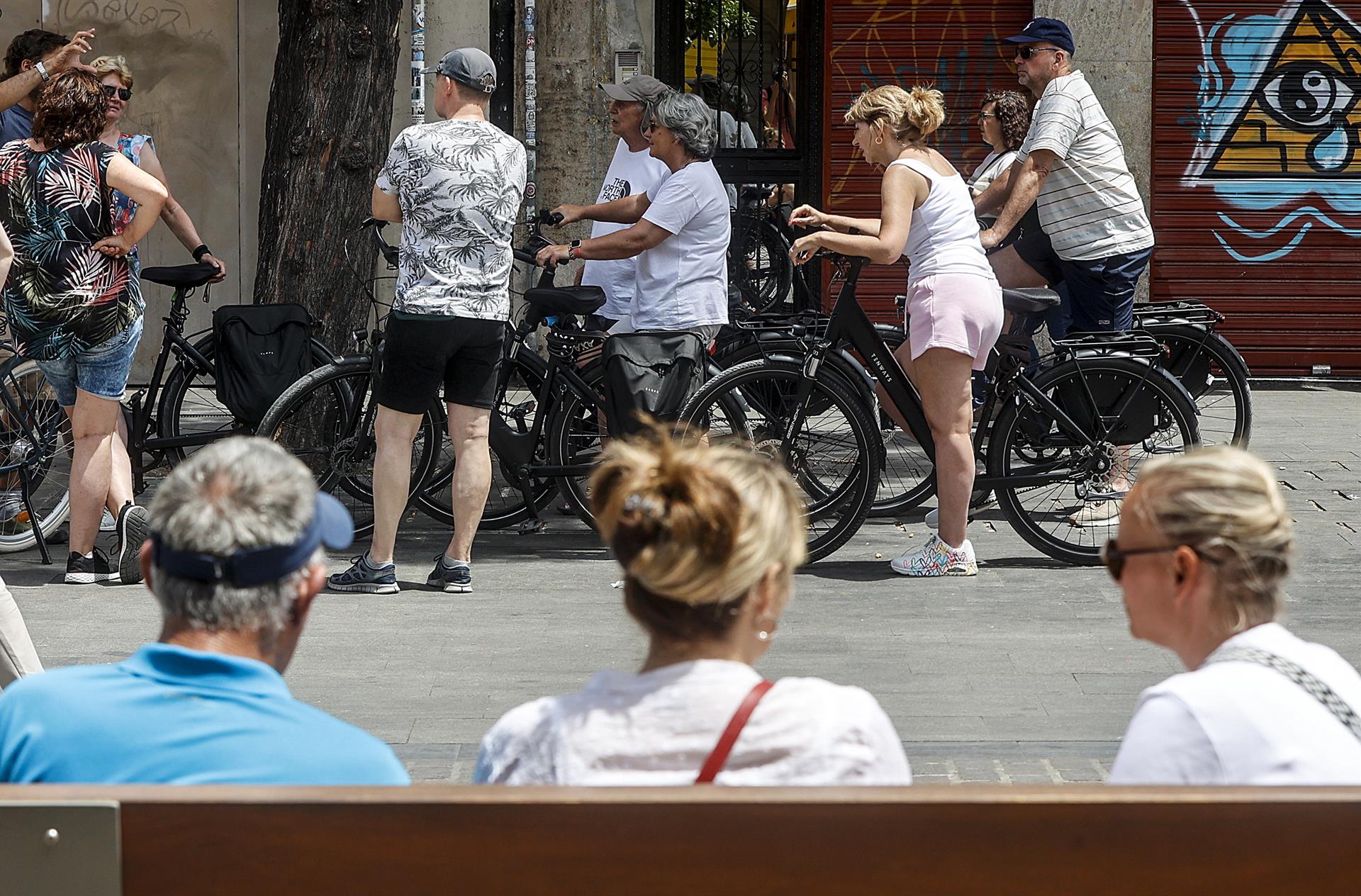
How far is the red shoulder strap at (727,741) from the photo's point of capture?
7.16 ft

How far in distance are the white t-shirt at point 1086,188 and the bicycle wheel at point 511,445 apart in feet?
8.13

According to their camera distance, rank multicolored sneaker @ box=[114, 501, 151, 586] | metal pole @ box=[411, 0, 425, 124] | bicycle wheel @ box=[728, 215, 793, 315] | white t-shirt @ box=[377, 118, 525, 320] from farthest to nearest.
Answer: bicycle wheel @ box=[728, 215, 793, 315]
metal pole @ box=[411, 0, 425, 124]
multicolored sneaker @ box=[114, 501, 151, 586]
white t-shirt @ box=[377, 118, 525, 320]

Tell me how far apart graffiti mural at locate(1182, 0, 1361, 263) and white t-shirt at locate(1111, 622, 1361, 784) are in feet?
35.5

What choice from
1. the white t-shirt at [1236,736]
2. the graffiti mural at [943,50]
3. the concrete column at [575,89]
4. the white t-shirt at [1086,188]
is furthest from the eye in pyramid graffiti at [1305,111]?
the white t-shirt at [1236,736]

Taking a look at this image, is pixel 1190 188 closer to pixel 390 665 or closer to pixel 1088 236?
pixel 1088 236

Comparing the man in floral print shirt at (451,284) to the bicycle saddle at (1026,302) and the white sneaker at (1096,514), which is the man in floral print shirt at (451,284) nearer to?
the bicycle saddle at (1026,302)

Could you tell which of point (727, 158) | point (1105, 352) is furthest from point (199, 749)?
point (727, 158)

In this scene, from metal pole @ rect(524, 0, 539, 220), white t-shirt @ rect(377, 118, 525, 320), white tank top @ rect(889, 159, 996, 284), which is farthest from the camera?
metal pole @ rect(524, 0, 539, 220)

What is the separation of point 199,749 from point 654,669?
1.89ft

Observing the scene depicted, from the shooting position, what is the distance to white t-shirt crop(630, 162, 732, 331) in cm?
695

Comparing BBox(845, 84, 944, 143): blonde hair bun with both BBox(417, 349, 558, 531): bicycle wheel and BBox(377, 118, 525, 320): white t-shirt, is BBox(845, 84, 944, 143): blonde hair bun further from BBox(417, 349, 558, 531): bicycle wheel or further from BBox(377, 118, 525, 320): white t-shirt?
BBox(417, 349, 558, 531): bicycle wheel

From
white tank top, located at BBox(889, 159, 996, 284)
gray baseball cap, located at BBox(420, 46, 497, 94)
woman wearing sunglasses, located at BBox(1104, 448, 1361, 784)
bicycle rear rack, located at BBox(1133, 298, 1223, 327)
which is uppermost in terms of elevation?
gray baseball cap, located at BBox(420, 46, 497, 94)

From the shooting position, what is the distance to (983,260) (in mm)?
6641
